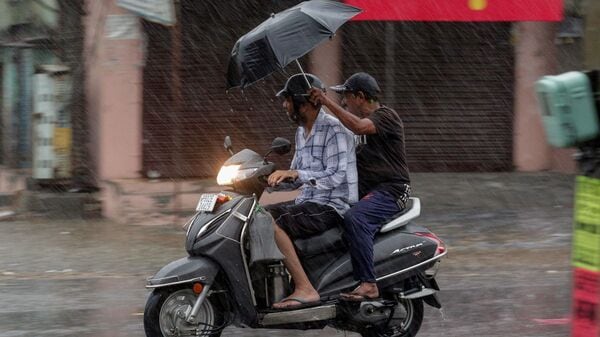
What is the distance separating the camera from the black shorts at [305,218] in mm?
6492

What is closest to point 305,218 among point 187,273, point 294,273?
point 294,273

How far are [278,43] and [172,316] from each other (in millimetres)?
1835

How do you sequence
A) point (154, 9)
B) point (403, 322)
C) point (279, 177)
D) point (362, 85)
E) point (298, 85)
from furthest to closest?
point (154, 9), point (403, 322), point (362, 85), point (298, 85), point (279, 177)

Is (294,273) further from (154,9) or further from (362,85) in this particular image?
(154,9)

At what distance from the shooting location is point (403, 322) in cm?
682

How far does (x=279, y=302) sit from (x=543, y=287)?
332cm

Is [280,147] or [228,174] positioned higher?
[280,147]

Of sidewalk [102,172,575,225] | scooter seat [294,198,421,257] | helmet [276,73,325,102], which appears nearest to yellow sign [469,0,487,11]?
sidewalk [102,172,575,225]

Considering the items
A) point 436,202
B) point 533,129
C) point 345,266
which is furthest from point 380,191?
point 533,129

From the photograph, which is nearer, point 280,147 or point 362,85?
point 280,147

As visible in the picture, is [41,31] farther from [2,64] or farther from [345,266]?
[345,266]

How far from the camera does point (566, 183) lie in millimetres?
13852

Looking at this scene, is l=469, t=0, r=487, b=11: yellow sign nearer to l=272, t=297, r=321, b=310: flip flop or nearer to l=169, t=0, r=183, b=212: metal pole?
l=169, t=0, r=183, b=212: metal pole

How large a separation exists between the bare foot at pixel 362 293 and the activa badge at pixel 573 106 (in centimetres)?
238
